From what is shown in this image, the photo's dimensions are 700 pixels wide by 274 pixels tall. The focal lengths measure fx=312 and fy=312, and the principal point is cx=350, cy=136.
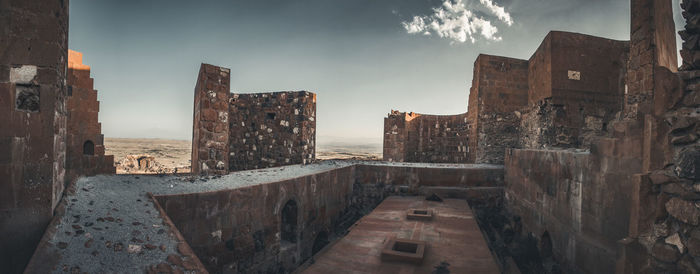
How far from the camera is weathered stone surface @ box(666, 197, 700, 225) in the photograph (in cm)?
229

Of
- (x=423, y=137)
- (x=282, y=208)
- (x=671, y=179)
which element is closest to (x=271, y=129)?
(x=282, y=208)

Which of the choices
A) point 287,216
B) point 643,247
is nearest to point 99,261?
point 287,216

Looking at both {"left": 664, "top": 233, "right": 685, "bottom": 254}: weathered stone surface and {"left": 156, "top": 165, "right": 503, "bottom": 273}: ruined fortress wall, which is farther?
{"left": 156, "top": 165, "right": 503, "bottom": 273}: ruined fortress wall

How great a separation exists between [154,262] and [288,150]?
7.59 m

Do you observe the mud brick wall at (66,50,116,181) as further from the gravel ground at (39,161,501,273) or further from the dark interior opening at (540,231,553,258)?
the dark interior opening at (540,231,553,258)

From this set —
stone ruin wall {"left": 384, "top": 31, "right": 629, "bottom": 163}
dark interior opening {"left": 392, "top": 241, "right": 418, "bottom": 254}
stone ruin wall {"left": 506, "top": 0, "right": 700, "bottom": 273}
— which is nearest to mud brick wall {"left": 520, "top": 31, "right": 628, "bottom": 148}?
stone ruin wall {"left": 384, "top": 31, "right": 629, "bottom": 163}

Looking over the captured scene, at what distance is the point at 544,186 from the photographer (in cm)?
541

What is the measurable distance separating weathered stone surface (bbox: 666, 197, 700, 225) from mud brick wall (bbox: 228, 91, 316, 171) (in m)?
8.35

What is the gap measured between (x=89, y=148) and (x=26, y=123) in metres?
5.13

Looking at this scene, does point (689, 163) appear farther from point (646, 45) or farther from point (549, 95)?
point (549, 95)

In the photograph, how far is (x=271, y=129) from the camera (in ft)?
33.1

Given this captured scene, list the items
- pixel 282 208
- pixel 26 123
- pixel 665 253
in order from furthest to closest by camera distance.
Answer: pixel 282 208
pixel 26 123
pixel 665 253

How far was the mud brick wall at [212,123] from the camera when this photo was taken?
6082mm

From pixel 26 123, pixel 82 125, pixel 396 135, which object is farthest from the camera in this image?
pixel 396 135
